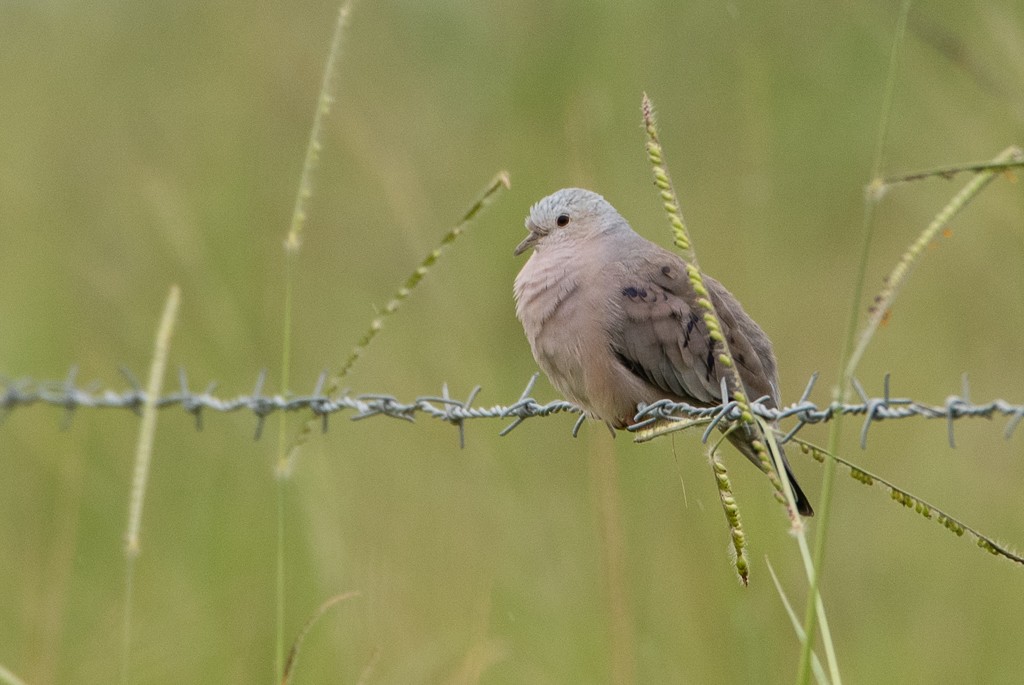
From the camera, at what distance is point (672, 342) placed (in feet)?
13.0

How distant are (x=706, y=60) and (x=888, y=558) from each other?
10.1 ft

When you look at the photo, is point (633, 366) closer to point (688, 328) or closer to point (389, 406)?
point (688, 328)

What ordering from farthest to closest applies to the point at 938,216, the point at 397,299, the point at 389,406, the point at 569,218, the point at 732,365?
the point at 569,218 → the point at 389,406 → the point at 397,299 → the point at 732,365 → the point at 938,216

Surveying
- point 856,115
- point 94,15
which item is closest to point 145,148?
point 94,15

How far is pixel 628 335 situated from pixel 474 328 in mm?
977

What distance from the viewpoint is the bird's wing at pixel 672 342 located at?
394 centimetres

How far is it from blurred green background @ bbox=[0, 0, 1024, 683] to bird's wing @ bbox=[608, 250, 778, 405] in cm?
31

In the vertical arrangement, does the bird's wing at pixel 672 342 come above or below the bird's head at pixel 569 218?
below

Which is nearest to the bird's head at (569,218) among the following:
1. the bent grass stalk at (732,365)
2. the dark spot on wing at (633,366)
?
the dark spot on wing at (633,366)

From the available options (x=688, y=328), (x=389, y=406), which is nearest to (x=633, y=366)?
(x=688, y=328)

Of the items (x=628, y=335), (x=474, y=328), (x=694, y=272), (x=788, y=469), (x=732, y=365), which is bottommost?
(x=732, y=365)

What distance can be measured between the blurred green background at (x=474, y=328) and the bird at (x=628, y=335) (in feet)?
0.77

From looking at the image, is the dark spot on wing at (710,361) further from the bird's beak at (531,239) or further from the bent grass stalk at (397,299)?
the bent grass stalk at (397,299)

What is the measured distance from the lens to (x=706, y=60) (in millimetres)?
6578
